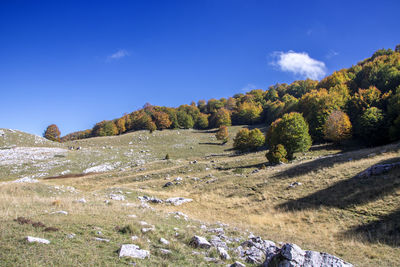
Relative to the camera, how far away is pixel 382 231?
1277cm

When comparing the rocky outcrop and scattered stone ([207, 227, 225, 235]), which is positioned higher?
the rocky outcrop

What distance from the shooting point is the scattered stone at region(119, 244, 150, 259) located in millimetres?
7264

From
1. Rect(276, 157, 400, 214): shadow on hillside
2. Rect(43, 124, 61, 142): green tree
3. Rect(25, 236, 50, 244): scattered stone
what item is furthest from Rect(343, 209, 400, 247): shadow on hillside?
Rect(43, 124, 61, 142): green tree

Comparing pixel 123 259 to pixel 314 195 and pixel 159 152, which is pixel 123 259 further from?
pixel 159 152

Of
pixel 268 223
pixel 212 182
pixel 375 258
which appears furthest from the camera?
pixel 212 182

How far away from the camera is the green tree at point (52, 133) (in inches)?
4461

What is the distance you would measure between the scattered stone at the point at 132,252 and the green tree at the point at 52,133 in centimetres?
12996

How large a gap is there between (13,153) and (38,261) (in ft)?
236

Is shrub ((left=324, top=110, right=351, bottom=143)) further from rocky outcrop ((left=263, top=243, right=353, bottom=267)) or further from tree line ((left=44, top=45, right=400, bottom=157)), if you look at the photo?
rocky outcrop ((left=263, top=243, right=353, bottom=267))

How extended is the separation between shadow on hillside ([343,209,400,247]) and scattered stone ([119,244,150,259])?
12.5 m

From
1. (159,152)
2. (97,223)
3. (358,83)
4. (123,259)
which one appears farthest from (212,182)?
(358,83)

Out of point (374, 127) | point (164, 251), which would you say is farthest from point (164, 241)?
A: point (374, 127)

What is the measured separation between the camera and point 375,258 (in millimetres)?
9750

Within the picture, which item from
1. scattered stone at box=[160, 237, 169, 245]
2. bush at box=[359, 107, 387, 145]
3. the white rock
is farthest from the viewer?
bush at box=[359, 107, 387, 145]
